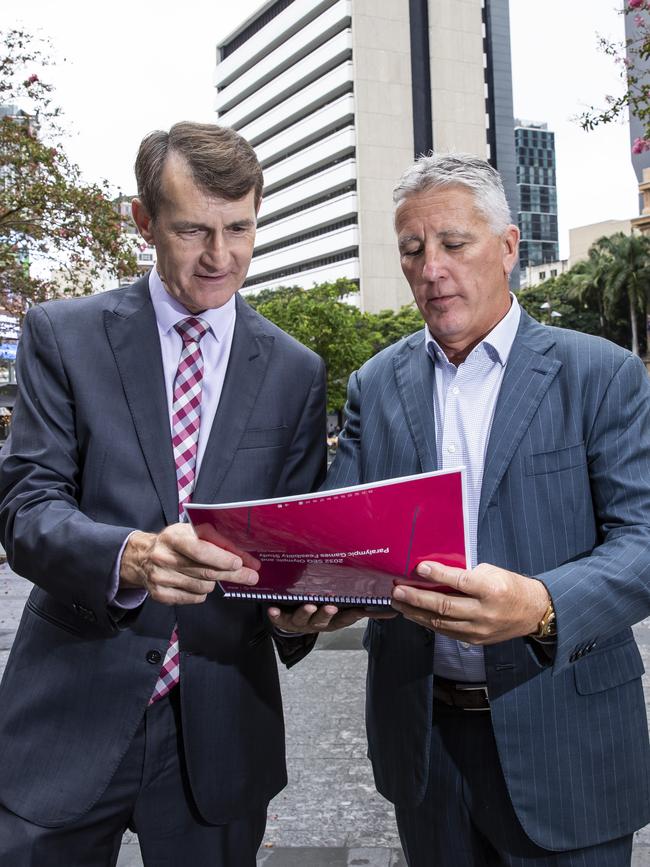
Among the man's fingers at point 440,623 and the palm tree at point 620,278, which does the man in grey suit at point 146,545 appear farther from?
the palm tree at point 620,278

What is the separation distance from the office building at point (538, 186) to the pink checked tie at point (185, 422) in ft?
558

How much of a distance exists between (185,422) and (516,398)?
79cm

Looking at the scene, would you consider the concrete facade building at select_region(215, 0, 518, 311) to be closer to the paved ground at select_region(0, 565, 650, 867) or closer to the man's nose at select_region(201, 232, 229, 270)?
the paved ground at select_region(0, 565, 650, 867)

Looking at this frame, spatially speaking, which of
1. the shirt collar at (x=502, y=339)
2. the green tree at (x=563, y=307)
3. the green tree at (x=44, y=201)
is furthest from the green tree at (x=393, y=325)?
the shirt collar at (x=502, y=339)

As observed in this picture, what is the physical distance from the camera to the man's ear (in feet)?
7.21

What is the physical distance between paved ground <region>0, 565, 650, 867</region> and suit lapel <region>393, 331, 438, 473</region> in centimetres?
202

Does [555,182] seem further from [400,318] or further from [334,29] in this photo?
[400,318]

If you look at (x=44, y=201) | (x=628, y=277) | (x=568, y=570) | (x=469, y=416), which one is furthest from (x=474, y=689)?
(x=628, y=277)

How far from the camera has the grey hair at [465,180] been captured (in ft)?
7.11

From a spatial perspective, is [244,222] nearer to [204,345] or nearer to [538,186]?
[204,345]

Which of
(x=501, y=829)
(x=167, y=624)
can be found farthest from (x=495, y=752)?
(x=167, y=624)

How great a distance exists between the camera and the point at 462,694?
2119 mm

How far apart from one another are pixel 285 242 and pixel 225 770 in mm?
82934

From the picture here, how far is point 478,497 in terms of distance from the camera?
214 centimetres
